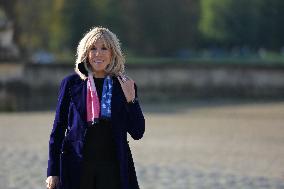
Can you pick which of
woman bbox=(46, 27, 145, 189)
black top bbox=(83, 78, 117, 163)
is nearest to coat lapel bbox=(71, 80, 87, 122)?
woman bbox=(46, 27, 145, 189)

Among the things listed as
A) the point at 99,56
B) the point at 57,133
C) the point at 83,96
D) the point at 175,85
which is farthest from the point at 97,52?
the point at 175,85

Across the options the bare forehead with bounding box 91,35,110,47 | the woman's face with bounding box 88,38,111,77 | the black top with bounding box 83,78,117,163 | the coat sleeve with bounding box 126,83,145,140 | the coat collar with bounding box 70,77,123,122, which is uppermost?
the bare forehead with bounding box 91,35,110,47

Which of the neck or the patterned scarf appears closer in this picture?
the patterned scarf

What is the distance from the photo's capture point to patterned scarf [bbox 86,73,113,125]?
14.6ft

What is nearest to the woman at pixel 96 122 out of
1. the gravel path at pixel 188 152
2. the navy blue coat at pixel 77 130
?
the navy blue coat at pixel 77 130

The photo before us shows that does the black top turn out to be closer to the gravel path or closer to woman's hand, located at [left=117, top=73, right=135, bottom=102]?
woman's hand, located at [left=117, top=73, right=135, bottom=102]

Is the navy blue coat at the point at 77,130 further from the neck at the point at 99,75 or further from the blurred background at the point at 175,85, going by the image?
the blurred background at the point at 175,85

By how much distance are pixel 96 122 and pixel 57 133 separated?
0.88 feet

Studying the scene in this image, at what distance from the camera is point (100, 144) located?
175 inches

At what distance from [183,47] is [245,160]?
215ft

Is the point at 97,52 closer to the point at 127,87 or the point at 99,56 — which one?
the point at 99,56

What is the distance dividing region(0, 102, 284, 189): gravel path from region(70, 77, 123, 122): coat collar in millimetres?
5636

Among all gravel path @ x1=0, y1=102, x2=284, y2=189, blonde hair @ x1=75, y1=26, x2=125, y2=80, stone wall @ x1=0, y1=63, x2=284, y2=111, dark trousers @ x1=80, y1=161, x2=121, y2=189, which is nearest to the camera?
dark trousers @ x1=80, y1=161, x2=121, y2=189

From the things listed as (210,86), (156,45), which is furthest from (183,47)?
(210,86)
